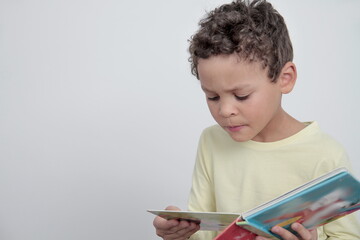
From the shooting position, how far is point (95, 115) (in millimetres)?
2420

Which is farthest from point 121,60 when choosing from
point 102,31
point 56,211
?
point 56,211

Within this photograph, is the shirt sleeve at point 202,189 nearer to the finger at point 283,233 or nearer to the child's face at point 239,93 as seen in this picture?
the child's face at point 239,93

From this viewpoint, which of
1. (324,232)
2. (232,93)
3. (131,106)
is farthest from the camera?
(131,106)

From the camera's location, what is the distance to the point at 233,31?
4.20ft

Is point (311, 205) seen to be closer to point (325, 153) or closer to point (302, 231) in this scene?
point (302, 231)

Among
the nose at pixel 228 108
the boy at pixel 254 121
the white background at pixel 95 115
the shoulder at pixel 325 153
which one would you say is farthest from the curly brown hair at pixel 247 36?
the white background at pixel 95 115

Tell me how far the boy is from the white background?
92 centimetres

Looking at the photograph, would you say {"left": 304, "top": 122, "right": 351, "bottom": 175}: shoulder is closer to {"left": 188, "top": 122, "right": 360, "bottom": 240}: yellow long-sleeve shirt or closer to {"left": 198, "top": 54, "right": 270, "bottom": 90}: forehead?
{"left": 188, "top": 122, "right": 360, "bottom": 240}: yellow long-sleeve shirt

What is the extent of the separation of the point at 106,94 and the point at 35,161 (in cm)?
50

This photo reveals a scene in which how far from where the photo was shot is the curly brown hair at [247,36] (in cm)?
126

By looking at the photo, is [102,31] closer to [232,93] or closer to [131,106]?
[131,106]

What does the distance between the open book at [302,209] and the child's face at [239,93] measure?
28 centimetres

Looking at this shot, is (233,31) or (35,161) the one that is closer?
(233,31)

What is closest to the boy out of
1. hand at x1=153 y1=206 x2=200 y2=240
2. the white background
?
hand at x1=153 y1=206 x2=200 y2=240
